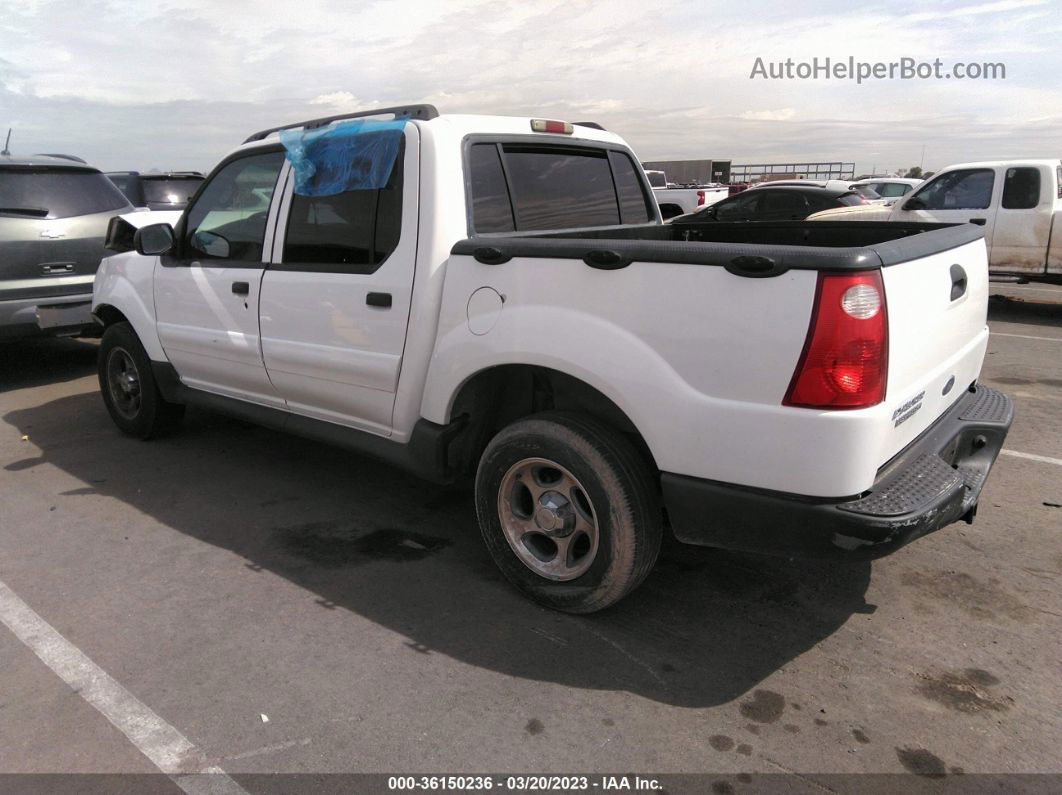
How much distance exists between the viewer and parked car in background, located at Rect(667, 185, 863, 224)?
13.5 m

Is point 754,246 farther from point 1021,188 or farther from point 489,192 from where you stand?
point 1021,188

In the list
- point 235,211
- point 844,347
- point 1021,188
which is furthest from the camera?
point 1021,188

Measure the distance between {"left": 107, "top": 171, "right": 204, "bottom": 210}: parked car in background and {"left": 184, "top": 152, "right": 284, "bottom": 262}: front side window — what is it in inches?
285

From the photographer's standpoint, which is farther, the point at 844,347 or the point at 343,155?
the point at 343,155

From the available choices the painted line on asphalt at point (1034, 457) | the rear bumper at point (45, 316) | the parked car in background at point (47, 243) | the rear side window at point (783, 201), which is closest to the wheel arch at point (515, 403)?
the painted line on asphalt at point (1034, 457)

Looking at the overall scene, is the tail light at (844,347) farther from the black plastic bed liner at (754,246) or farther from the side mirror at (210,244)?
the side mirror at (210,244)

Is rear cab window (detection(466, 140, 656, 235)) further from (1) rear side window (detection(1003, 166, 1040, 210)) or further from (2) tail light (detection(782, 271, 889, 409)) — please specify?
(1) rear side window (detection(1003, 166, 1040, 210))

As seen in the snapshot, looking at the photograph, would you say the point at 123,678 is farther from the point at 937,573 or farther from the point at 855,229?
the point at 855,229

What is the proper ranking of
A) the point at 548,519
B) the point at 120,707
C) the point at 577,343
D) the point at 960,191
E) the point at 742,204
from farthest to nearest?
1. the point at 742,204
2. the point at 960,191
3. the point at 548,519
4. the point at 577,343
5. the point at 120,707

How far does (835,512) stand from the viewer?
2.50m

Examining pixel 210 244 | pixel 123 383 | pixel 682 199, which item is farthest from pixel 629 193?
pixel 682 199

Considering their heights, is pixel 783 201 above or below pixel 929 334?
below

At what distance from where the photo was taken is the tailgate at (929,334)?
8.39 ft

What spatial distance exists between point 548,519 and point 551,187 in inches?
67.5
